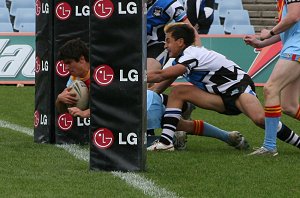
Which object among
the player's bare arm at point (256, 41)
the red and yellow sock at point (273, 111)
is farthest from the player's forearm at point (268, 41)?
the red and yellow sock at point (273, 111)

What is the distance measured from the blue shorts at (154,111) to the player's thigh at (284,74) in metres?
1.08

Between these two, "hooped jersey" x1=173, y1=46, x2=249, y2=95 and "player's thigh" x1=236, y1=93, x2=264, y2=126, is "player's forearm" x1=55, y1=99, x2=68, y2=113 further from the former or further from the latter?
"player's thigh" x1=236, y1=93, x2=264, y2=126

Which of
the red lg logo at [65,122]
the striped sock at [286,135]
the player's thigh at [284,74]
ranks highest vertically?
the player's thigh at [284,74]

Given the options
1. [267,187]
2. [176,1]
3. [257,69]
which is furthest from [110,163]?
[257,69]

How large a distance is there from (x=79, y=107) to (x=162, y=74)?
2.53ft

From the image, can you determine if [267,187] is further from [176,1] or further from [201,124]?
[176,1]

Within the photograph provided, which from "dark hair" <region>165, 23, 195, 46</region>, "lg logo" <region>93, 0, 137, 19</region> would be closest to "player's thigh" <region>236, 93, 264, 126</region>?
"dark hair" <region>165, 23, 195, 46</region>

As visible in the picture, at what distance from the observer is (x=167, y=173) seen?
7613 millimetres

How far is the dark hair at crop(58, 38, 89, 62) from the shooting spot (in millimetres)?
8953

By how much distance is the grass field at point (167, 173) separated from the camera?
22.1 ft

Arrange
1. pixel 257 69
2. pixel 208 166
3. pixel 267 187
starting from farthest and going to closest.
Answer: pixel 257 69, pixel 208 166, pixel 267 187

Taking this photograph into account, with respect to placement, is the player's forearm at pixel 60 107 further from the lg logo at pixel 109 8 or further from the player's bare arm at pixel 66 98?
the lg logo at pixel 109 8

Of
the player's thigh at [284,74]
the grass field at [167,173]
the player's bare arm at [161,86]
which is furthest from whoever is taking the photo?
the player's bare arm at [161,86]

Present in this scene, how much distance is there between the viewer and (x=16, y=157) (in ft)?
27.8
